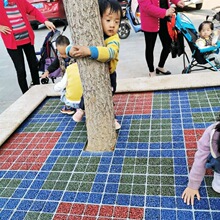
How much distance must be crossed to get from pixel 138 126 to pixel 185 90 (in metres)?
0.86

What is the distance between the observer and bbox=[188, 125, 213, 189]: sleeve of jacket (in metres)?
1.50

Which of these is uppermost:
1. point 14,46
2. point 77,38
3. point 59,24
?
point 77,38

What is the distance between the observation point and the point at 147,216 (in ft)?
5.12

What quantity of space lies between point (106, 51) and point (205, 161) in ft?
3.10

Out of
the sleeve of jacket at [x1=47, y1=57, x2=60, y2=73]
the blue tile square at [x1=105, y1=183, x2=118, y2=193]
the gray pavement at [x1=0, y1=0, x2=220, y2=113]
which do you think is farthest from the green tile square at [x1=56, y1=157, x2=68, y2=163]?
the gray pavement at [x1=0, y1=0, x2=220, y2=113]

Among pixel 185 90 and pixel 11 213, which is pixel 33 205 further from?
pixel 185 90

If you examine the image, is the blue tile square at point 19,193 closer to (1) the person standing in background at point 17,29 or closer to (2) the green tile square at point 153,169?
(2) the green tile square at point 153,169

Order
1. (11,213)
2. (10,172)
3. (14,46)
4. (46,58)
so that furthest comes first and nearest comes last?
(46,58) < (14,46) < (10,172) < (11,213)

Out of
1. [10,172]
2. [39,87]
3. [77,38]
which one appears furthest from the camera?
[39,87]

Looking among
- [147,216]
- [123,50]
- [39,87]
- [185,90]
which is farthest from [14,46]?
[123,50]

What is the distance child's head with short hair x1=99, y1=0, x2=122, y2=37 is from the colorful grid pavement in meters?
0.88

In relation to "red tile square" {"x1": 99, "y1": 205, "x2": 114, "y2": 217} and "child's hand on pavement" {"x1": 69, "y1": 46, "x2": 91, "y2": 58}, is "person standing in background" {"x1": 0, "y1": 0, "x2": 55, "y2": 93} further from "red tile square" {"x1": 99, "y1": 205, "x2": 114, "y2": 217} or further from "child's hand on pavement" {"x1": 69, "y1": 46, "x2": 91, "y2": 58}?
"red tile square" {"x1": 99, "y1": 205, "x2": 114, "y2": 217}

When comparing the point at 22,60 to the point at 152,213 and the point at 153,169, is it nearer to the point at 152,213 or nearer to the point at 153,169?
the point at 153,169

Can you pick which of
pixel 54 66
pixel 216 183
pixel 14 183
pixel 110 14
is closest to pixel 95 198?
pixel 14 183
